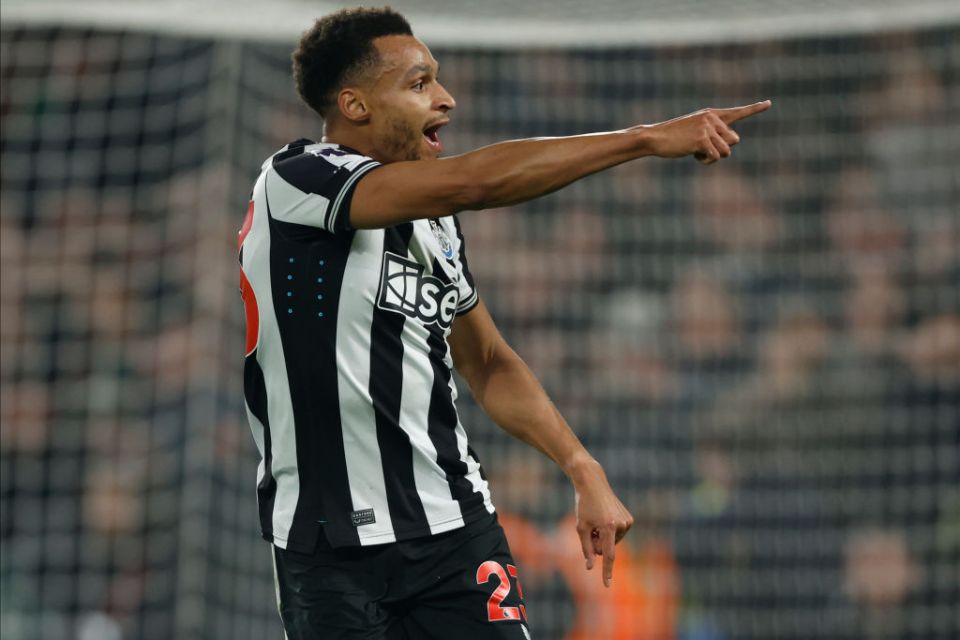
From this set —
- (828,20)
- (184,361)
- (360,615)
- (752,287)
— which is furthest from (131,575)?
(360,615)

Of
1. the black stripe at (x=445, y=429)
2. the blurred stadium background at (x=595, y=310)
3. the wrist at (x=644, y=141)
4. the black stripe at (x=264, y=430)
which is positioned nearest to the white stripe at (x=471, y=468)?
the black stripe at (x=445, y=429)

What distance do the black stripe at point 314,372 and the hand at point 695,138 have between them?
0.64 m

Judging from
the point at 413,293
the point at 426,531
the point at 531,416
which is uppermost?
the point at 413,293

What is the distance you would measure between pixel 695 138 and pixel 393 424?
785 mm

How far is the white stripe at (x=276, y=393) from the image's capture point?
2.80 m

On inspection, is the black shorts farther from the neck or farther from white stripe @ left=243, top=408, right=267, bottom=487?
the neck

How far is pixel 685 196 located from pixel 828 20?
1.90 meters

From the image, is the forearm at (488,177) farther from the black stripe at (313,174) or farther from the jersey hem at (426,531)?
the jersey hem at (426,531)

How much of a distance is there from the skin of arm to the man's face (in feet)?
1.32

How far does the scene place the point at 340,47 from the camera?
2988 millimetres

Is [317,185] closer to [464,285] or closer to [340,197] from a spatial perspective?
[340,197]

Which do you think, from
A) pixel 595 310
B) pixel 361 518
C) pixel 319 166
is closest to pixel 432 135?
pixel 319 166

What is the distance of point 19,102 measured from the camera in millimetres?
7785

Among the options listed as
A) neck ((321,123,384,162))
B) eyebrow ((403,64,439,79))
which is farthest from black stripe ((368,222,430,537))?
eyebrow ((403,64,439,79))
